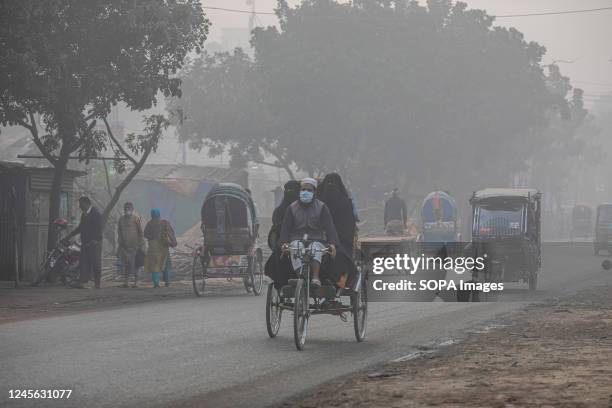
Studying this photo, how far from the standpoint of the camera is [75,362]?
12234 mm

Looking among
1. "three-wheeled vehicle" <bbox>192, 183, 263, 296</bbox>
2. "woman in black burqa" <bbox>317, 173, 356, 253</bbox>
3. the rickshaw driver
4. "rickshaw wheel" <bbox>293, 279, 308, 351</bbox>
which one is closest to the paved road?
"rickshaw wheel" <bbox>293, 279, 308, 351</bbox>

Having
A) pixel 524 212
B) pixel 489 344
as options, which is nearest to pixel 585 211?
pixel 524 212

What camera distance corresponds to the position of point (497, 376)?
11.2m

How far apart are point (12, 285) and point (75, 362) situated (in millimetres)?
14021

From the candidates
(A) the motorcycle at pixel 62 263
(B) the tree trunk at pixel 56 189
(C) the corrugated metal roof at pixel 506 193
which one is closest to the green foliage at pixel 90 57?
(B) the tree trunk at pixel 56 189

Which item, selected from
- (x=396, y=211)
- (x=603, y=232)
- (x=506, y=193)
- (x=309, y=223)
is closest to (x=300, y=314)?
(x=309, y=223)

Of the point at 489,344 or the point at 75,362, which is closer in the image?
the point at 75,362

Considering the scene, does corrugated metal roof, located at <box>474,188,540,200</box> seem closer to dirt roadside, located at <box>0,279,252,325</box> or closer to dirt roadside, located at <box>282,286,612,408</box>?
dirt roadside, located at <box>0,279,252,325</box>

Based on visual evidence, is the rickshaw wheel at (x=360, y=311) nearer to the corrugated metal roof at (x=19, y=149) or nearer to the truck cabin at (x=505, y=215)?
the truck cabin at (x=505, y=215)

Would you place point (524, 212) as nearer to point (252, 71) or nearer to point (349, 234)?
point (349, 234)

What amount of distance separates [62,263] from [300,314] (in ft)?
44.1

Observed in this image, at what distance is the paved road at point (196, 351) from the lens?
1032cm

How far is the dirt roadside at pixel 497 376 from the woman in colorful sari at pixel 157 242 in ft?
34.2

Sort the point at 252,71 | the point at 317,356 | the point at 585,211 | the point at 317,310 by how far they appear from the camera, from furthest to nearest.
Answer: the point at 585,211
the point at 252,71
the point at 317,310
the point at 317,356
